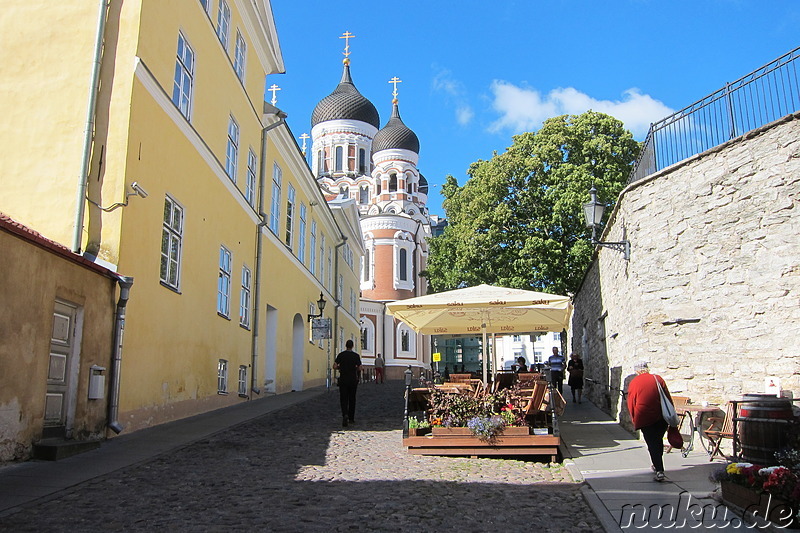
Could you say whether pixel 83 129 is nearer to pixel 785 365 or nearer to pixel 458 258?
pixel 785 365

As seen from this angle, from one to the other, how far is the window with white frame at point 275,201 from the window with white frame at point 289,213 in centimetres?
123

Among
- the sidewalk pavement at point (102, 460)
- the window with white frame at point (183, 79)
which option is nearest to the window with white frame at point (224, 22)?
the window with white frame at point (183, 79)

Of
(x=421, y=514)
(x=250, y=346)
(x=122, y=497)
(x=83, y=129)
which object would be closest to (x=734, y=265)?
(x=421, y=514)

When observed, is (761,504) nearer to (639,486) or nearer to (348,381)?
(639,486)

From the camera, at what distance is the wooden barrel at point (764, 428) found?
7043 mm

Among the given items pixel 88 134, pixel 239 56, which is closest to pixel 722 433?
pixel 88 134

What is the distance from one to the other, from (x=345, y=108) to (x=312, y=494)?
56646 millimetres

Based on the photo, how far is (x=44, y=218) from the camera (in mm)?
10180

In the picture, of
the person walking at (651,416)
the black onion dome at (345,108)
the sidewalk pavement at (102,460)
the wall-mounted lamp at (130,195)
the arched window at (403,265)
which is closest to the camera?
the sidewalk pavement at (102,460)

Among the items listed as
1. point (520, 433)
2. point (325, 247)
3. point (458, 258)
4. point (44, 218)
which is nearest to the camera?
point (520, 433)

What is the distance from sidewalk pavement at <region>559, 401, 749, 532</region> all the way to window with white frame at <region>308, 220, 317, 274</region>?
16.2 m

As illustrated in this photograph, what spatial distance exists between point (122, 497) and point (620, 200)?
938cm

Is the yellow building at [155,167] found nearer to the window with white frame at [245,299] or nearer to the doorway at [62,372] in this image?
the window with white frame at [245,299]

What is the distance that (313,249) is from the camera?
1086 inches
